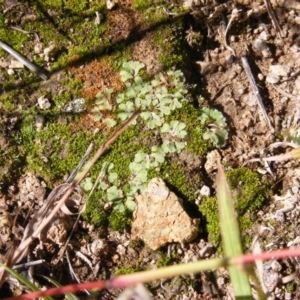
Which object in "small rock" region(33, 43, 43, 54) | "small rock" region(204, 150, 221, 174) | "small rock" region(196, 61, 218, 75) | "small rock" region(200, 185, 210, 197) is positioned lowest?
"small rock" region(200, 185, 210, 197)

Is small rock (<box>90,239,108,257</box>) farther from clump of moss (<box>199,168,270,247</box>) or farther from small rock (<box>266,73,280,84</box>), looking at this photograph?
small rock (<box>266,73,280,84</box>)

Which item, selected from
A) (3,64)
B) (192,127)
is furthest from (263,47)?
(3,64)

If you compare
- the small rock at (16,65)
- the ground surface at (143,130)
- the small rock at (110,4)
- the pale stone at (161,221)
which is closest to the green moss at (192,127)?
the ground surface at (143,130)

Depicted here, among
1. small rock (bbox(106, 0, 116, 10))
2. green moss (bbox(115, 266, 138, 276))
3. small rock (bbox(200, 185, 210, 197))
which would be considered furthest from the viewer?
small rock (bbox(106, 0, 116, 10))

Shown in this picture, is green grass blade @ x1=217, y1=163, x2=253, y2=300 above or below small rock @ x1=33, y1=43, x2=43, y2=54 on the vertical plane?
below

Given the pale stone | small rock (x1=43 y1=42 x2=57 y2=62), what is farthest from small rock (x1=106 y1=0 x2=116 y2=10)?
the pale stone
